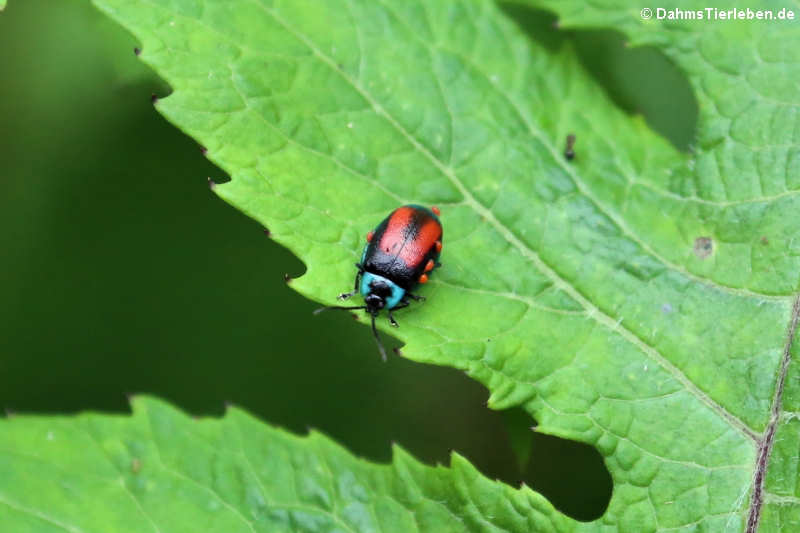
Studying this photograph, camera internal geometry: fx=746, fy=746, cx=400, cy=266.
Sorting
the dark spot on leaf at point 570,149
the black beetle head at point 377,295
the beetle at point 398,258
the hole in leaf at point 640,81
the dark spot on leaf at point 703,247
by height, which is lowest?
the black beetle head at point 377,295

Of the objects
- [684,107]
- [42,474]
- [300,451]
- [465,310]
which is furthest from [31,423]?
[684,107]

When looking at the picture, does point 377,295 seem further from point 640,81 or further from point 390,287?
point 640,81

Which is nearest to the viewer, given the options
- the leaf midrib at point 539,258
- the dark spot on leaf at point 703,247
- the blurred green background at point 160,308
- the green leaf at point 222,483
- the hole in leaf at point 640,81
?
the green leaf at point 222,483

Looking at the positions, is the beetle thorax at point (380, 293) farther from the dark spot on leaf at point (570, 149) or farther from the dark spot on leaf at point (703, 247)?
the dark spot on leaf at point (703, 247)

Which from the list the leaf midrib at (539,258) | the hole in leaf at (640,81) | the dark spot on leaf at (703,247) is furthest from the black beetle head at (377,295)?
the hole in leaf at (640,81)

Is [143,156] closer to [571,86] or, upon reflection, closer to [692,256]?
[571,86]

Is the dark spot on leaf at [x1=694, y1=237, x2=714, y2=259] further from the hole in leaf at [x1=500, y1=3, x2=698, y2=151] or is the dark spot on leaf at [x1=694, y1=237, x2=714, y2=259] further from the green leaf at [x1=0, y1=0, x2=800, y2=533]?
the hole in leaf at [x1=500, y1=3, x2=698, y2=151]

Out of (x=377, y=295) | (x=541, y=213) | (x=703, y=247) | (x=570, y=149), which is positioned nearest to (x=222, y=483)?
(x=377, y=295)
